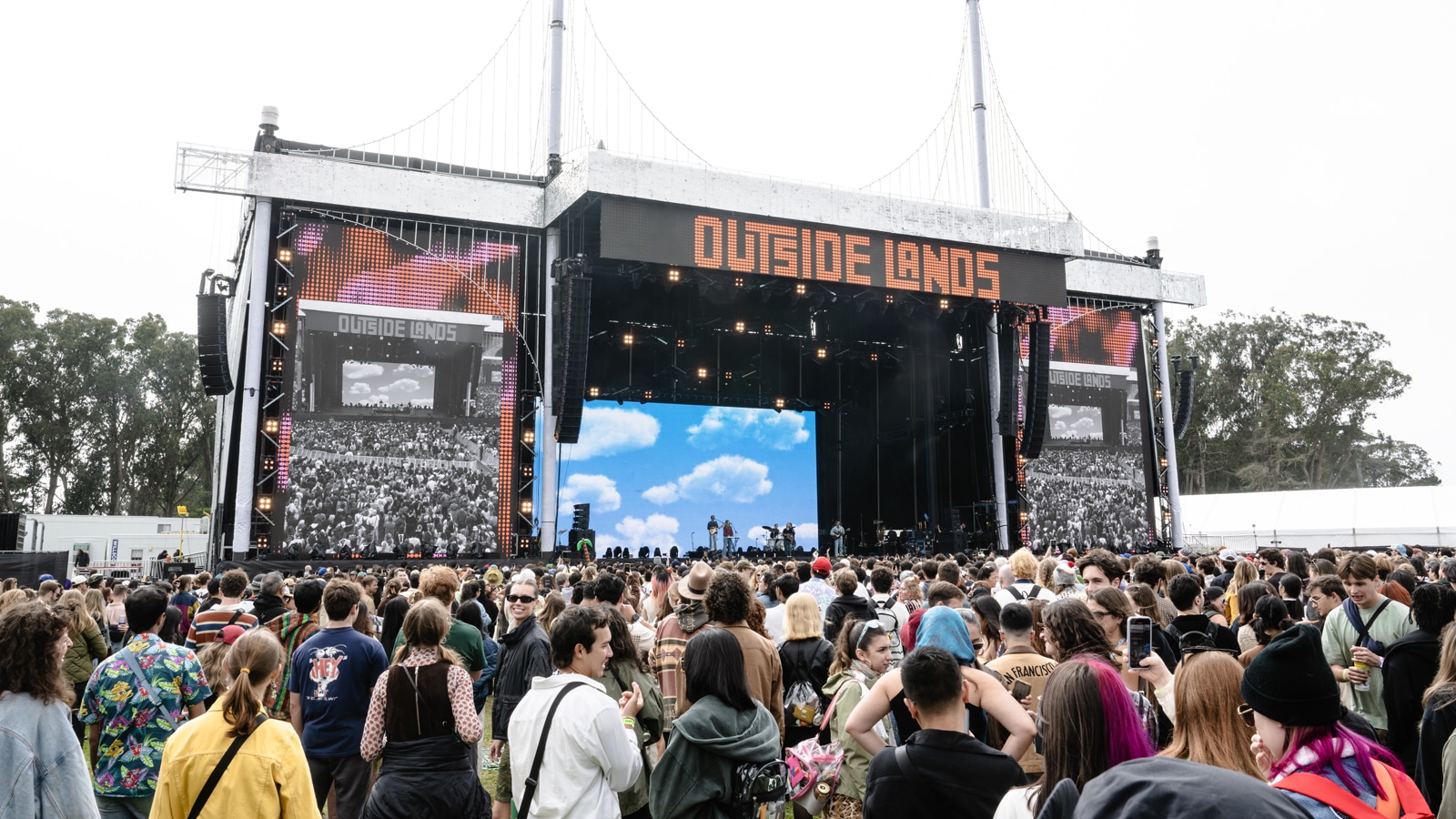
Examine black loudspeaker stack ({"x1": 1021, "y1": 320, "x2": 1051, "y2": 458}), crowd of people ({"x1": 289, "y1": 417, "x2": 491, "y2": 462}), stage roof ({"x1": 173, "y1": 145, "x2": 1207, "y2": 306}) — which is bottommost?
crowd of people ({"x1": 289, "y1": 417, "x2": 491, "y2": 462})

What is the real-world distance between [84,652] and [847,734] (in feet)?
17.3

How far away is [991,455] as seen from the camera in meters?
24.2

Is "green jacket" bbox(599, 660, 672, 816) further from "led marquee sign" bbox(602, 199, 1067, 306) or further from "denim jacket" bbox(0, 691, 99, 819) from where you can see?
"led marquee sign" bbox(602, 199, 1067, 306)

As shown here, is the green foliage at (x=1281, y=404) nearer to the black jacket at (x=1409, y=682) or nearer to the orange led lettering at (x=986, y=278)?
the orange led lettering at (x=986, y=278)

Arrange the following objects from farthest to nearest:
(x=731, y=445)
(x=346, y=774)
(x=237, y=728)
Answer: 1. (x=731, y=445)
2. (x=346, y=774)
3. (x=237, y=728)

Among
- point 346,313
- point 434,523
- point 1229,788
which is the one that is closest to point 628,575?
point 1229,788

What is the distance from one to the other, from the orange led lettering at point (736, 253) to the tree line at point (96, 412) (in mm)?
31527

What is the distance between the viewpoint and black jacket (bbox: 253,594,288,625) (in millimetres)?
6066

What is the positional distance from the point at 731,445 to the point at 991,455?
6763mm

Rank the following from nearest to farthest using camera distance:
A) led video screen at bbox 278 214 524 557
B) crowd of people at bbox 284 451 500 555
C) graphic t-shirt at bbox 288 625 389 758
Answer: graphic t-shirt at bbox 288 625 389 758 → crowd of people at bbox 284 451 500 555 → led video screen at bbox 278 214 524 557

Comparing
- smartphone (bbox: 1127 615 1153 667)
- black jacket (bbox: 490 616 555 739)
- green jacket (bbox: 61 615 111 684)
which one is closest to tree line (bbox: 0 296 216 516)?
green jacket (bbox: 61 615 111 684)

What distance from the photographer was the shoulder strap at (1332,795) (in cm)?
212

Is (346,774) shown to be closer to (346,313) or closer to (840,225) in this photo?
(346,313)

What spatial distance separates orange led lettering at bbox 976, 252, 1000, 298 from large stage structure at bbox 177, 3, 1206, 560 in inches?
1.6
